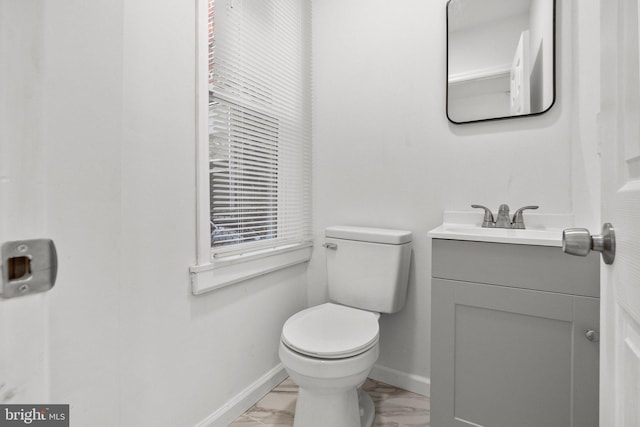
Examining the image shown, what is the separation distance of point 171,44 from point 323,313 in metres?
1.27

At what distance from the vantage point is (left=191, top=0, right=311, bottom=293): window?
4.31 feet

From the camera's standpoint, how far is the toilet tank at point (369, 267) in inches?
60.7

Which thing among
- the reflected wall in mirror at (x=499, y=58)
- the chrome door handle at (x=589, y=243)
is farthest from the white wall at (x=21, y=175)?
the reflected wall in mirror at (x=499, y=58)

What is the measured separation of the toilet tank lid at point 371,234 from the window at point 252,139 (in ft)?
0.92

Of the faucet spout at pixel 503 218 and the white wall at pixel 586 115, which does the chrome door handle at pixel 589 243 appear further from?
the faucet spout at pixel 503 218

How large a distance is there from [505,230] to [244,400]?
139 centimetres

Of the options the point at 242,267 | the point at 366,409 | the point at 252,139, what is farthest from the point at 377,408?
the point at 252,139

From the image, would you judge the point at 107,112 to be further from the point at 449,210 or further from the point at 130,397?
the point at 449,210

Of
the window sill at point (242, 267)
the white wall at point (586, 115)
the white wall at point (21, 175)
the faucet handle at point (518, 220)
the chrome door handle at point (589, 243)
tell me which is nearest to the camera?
the white wall at point (21, 175)

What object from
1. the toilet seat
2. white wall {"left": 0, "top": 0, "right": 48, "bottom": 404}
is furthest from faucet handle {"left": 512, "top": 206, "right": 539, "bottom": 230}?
white wall {"left": 0, "top": 0, "right": 48, "bottom": 404}

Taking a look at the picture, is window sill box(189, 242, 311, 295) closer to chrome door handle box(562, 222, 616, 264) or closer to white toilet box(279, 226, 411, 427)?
white toilet box(279, 226, 411, 427)

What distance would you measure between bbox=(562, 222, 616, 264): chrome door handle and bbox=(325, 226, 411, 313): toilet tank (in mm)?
1035

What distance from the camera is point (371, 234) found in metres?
1.58

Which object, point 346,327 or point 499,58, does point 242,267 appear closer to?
point 346,327
